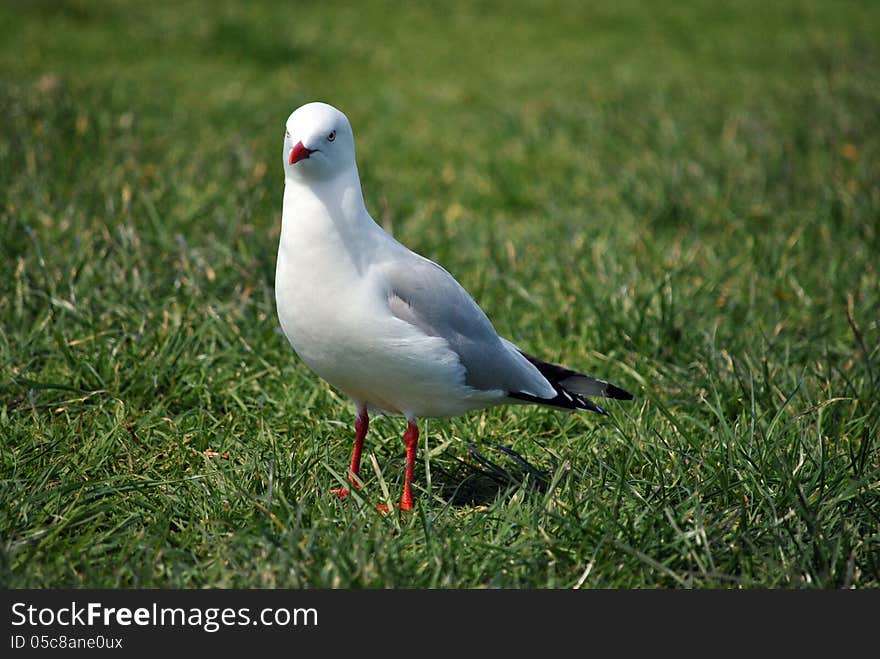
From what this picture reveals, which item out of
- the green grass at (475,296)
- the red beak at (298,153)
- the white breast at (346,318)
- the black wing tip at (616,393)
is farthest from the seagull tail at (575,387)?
the red beak at (298,153)

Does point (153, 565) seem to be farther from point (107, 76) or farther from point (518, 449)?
point (107, 76)

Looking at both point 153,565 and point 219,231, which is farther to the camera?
point 219,231

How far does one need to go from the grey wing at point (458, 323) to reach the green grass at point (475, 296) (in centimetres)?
29

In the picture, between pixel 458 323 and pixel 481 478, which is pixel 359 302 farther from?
pixel 481 478

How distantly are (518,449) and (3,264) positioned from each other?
229 cm

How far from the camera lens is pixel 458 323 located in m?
3.26

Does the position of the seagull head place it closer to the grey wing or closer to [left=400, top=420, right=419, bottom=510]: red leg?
the grey wing

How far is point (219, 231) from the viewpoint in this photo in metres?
5.07

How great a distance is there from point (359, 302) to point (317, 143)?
47 centimetres

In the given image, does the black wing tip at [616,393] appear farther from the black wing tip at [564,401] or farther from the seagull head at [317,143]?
the seagull head at [317,143]

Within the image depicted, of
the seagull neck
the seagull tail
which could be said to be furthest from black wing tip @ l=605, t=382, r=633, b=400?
the seagull neck

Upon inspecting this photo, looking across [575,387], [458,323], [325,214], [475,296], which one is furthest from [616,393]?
[475,296]

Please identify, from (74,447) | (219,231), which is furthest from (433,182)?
(74,447)

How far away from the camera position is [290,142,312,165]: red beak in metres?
2.93
